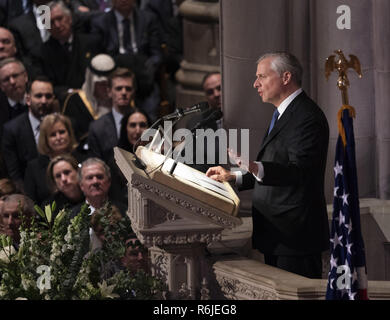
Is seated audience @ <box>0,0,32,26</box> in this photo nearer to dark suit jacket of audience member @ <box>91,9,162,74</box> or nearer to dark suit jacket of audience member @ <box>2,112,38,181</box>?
dark suit jacket of audience member @ <box>91,9,162,74</box>

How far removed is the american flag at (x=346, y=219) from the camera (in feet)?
23.3

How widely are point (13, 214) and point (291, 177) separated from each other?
249 centimetres

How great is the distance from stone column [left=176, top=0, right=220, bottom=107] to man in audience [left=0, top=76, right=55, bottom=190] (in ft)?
9.89

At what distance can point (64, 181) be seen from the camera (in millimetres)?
10109

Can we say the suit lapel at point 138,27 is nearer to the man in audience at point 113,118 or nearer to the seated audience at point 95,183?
the man in audience at point 113,118

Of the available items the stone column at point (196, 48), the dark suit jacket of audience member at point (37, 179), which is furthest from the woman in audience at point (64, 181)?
the stone column at point (196, 48)

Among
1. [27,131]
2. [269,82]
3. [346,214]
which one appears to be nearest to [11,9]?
[27,131]

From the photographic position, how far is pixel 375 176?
9.13 m

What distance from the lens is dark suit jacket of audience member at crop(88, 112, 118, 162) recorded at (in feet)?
36.6

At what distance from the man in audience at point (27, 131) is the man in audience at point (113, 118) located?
441 millimetres

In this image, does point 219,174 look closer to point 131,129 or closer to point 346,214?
point 346,214

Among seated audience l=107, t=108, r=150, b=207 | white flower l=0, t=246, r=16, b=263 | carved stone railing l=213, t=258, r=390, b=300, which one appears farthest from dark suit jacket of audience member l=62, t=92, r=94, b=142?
carved stone railing l=213, t=258, r=390, b=300

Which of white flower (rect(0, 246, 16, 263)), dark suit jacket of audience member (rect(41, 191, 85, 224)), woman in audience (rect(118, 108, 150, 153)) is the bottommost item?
dark suit jacket of audience member (rect(41, 191, 85, 224))

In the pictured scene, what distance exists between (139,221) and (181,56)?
728 centimetres
